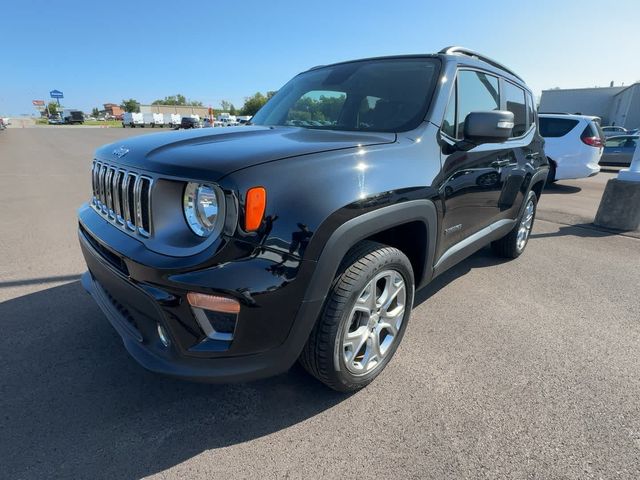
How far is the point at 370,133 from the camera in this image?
2.40 metres

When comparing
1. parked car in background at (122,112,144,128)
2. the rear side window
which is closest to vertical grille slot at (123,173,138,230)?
the rear side window

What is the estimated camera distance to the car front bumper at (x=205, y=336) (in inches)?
61.6

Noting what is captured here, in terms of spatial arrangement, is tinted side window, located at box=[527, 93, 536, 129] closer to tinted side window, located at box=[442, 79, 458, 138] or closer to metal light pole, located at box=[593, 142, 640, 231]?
tinted side window, located at box=[442, 79, 458, 138]

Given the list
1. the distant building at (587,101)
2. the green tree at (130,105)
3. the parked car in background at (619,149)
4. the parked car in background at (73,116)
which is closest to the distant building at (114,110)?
the green tree at (130,105)

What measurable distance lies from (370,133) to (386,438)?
1720 mm

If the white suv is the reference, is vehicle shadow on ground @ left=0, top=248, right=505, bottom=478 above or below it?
below

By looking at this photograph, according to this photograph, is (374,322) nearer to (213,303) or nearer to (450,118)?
(213,303)

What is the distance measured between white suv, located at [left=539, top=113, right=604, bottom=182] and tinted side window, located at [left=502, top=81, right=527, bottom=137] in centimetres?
553

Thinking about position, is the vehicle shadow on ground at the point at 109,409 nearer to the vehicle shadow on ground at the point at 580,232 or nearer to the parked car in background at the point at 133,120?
the vehicle shadow on ground at the point at 580,232

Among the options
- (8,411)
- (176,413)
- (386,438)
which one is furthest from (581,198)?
(8,411)

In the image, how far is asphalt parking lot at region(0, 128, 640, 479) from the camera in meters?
1.80

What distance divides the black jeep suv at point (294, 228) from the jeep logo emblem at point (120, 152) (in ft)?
0.06

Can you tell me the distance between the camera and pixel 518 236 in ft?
14.5

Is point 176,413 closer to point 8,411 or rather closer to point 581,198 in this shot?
point 8,411
